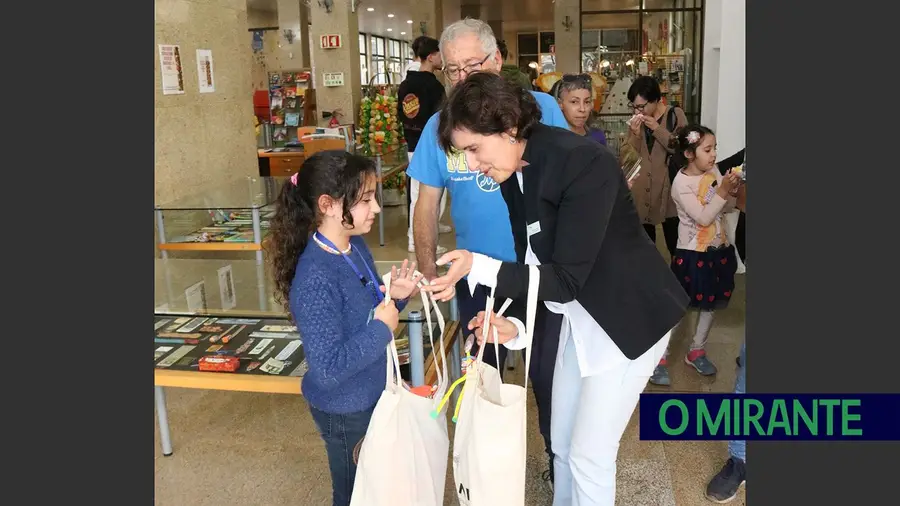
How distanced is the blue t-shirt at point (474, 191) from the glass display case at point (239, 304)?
0.31 meters

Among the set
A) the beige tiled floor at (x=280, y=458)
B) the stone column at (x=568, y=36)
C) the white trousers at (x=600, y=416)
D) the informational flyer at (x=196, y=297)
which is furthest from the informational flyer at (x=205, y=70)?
the stone column at (x=568, y=36)

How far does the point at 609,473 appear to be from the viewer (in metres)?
1.80

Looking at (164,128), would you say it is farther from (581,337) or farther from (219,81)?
(581,337)

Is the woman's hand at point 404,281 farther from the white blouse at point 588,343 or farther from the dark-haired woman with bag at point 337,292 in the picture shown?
the white blouse at point 588,343

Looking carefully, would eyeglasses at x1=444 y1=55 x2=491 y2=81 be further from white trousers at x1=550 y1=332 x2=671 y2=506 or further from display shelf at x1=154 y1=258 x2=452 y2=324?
white trousers at x1=550 y1=332 x2=671 y2=506

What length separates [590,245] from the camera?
1.56 meters

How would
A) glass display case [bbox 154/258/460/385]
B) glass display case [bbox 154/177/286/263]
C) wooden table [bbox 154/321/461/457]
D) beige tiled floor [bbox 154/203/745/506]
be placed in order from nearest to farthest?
glass display case [bbox 154/258/460/385] < wooden table [bbox 154/321/461/457] < beige tiled floor [bbox 154/203/745/506] < glass display case [bbox 154/177/286/263]

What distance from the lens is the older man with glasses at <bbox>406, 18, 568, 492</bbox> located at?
7.32ft

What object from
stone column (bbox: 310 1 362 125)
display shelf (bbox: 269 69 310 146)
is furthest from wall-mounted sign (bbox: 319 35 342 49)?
display shelf (bbox: 269 69 310 146)

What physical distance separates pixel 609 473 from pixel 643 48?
11350 millimetres

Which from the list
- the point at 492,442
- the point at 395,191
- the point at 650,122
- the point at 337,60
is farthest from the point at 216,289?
the point at 337,60

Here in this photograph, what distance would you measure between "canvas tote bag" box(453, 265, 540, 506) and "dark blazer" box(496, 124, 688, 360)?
0.08 m

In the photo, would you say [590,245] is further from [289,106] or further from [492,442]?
[289,106]

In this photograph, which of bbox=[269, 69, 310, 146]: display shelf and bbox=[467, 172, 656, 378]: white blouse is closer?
bbox=[467, 172, 656, 378]: white blouse
